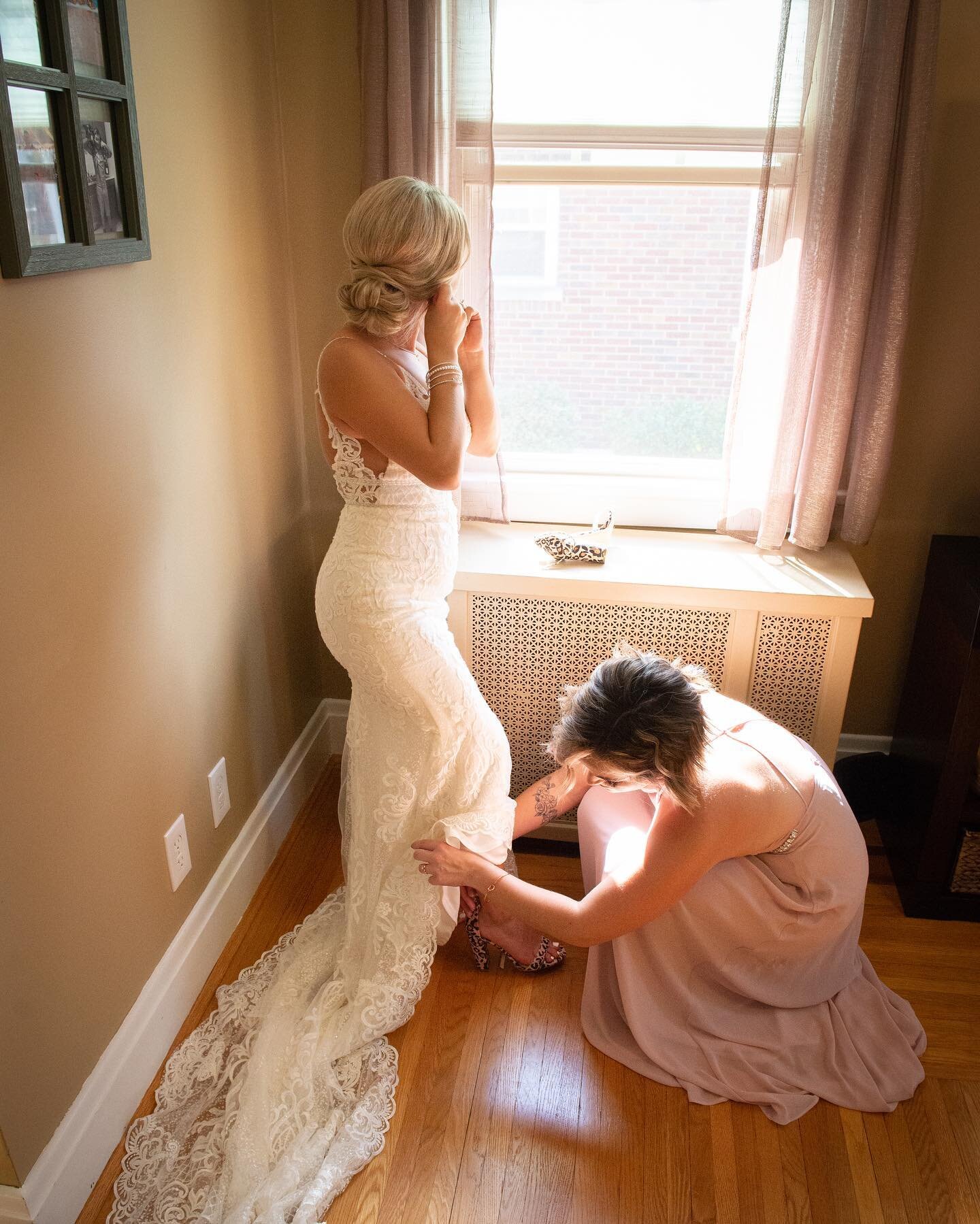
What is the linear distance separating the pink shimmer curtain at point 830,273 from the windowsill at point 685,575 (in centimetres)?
7

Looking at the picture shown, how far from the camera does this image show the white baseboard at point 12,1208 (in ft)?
4.78

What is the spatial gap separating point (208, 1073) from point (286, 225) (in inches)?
75.6

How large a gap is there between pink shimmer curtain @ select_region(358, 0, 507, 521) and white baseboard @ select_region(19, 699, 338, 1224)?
4.46ft

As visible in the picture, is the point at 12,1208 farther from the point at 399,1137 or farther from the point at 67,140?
the point at 67,140

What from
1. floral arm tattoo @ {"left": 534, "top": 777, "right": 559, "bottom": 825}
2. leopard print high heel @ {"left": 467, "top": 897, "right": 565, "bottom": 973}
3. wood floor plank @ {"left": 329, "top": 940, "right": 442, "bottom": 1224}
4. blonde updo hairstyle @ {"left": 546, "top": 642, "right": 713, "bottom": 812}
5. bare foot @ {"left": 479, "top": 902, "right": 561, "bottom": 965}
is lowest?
wood floor plank @ {"left": 329, "top": 940, "right": 442, "bottom": 1224}

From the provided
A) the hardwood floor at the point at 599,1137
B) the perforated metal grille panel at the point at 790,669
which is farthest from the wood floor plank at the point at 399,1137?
the perforated metal grille panel at the point at 790,669

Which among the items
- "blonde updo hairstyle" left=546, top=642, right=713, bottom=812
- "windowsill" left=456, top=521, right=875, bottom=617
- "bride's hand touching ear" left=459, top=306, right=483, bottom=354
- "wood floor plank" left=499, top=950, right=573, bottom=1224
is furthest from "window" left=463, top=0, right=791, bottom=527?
"wood floor plank" left=499, top=950, right=573, bottom=1224

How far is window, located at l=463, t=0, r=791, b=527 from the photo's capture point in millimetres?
2186

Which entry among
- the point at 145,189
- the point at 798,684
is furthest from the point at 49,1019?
the point at 798,684

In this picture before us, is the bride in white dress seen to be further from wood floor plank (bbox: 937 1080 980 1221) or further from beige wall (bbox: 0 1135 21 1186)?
wood floor plank (bbox: 937 1080 980 1221)

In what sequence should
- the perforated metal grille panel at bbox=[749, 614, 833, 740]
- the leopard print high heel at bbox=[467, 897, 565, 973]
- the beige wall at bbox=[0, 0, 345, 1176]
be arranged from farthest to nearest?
the perforated metal grille panel at bbox=[749, 614, 833, 740] < the leopard print high heel at bbox=[467, 897, 565, 973] < the beige wall at bbox=[0, 0, 345, 1176]

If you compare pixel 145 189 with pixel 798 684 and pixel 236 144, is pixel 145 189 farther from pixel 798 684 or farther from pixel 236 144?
pixel 798 684

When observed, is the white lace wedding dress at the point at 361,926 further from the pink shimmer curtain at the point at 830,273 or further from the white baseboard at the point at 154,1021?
the pink shimmer curtain at the point at 830,273

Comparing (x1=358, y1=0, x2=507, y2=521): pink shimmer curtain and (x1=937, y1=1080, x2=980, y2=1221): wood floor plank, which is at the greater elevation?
(x1=358, y1=0, x2=507, y2=521): pink shimmer curtain
